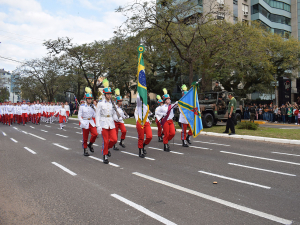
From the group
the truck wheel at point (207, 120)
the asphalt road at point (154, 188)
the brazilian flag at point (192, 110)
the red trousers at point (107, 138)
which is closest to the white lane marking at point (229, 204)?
the asphalt road at point (154, 188)

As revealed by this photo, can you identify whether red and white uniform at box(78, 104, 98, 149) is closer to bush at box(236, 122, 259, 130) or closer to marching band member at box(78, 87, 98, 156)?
marching band member at box(78, 87, 98, 156)

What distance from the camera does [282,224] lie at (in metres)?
3.46

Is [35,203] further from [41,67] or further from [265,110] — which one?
[41,67]

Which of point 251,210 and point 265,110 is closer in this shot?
point 251,210

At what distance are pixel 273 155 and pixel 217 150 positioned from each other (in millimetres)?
1747

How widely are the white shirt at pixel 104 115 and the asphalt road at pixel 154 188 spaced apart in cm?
108

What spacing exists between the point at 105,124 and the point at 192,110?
138 inches

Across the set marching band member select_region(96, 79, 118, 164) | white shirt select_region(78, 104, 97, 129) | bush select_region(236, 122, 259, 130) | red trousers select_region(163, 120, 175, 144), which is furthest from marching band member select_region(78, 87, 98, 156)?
bush select_region(236, 122, 259, 130)

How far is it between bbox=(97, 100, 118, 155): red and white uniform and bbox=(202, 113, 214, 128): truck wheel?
29.1 ft

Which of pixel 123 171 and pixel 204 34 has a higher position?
pixel 204 34

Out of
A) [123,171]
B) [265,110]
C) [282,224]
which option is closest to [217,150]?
[123,171]

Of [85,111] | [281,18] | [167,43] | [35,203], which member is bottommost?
[35,203]

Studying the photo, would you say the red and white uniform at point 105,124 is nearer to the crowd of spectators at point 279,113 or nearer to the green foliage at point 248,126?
the green foliage at point 248,126

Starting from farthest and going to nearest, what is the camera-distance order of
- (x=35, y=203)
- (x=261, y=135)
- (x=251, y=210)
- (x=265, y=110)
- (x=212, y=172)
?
1. (x=265, y=110)
2. (x=261, y=135)
3. (x=212, y=172)
4. (x=35, y=203)
5. (x=251, y=210)
